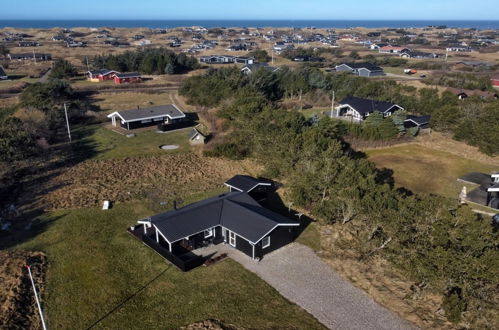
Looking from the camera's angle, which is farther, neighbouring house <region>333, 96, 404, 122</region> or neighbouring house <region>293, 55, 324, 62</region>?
neighbouring house <region>293, 55, 324, 62</region>

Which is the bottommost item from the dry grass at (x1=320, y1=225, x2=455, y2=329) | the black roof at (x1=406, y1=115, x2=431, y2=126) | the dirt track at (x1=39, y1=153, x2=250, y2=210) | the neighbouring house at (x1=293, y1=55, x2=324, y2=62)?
the dry grass at (x1=320, y1=225, x2=455, y2=329)

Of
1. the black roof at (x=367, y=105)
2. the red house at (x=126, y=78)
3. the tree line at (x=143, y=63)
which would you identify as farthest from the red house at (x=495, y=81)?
the red house at (x=126, y=78)

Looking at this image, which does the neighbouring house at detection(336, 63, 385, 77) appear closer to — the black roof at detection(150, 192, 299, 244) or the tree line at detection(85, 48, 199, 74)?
the tree line at detection(85, 48, 199, 74)

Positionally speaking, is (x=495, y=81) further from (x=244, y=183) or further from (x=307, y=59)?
(x=244, y=183)

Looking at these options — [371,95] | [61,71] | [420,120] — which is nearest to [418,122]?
[420,120]

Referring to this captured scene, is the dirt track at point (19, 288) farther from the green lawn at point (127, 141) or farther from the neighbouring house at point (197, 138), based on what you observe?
the neighbouring house at point (197, 138)

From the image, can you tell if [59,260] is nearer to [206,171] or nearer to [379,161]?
[206,171]

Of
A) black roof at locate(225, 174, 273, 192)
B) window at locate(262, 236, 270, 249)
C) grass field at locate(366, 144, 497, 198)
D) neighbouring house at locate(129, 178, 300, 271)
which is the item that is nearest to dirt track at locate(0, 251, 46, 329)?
neighbouring house at locate(129, 178, 300, 271)
